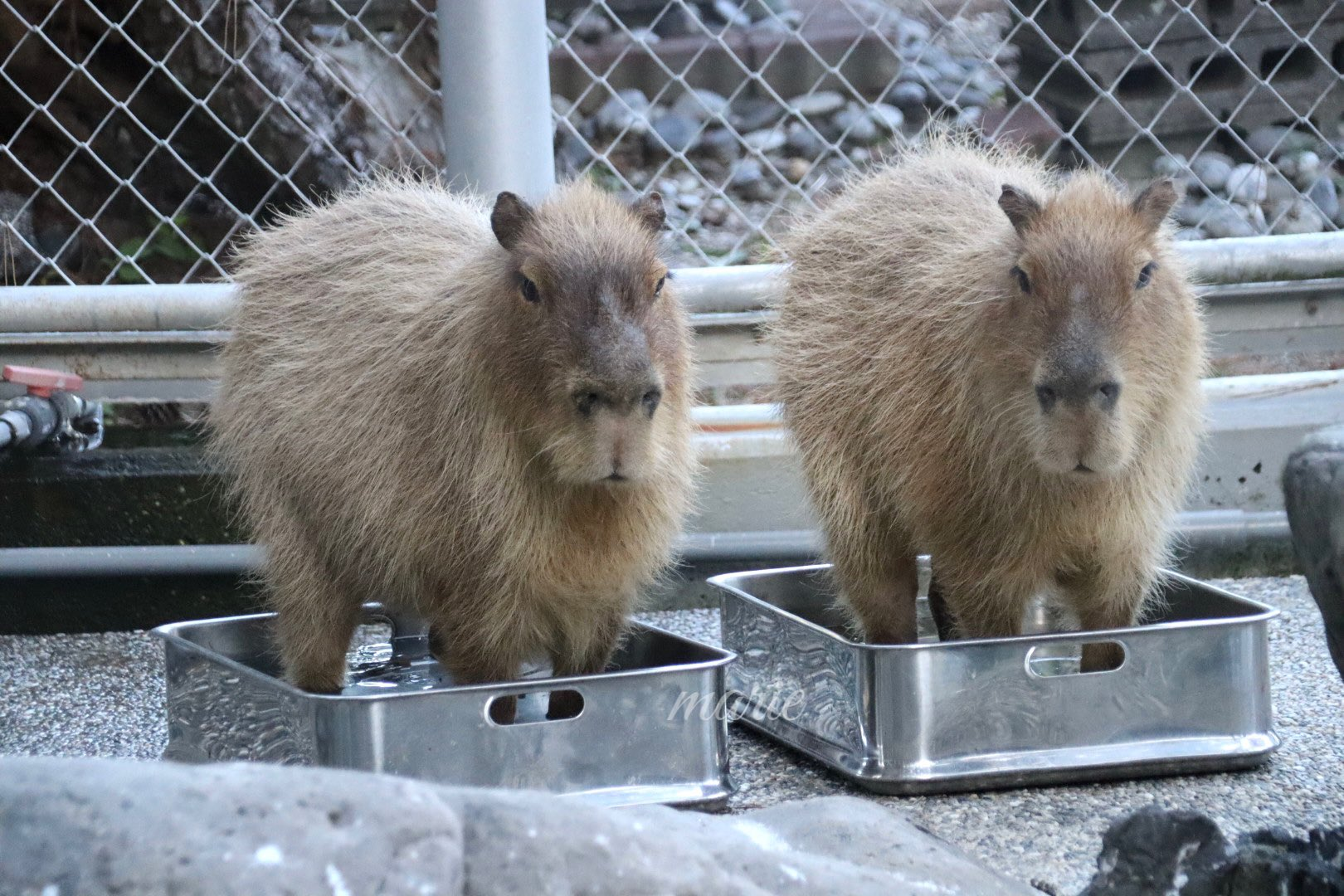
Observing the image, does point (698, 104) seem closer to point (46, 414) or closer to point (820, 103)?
point (820, 103)

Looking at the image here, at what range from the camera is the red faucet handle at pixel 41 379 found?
129 inches

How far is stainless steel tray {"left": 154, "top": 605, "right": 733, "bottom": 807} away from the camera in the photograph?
211 cm

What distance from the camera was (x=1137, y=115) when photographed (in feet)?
13.6

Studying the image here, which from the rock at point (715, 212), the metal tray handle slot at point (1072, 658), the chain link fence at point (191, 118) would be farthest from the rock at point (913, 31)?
the metal tray handle slot at point (1072, 658)

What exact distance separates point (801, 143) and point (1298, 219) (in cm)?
135

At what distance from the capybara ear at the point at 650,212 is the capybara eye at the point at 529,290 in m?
0.20

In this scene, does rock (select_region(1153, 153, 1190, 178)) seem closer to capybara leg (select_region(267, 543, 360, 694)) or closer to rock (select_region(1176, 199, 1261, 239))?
rock (select_region(1176, 199, 1261, 239))

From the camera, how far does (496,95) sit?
3.08m

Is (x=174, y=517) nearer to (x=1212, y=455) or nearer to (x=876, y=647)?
(x=876, y=647)

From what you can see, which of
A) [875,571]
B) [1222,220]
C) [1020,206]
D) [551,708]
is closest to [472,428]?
[551,708]

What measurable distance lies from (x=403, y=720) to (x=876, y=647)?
2.29 feet

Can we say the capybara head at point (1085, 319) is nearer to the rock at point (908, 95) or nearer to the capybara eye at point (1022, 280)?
the capybara eye at point (1022, 280)

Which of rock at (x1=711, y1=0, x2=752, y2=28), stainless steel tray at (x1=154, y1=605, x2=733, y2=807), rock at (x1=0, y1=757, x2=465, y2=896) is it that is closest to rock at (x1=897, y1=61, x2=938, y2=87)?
rock at (x1=711, y1=0, x2=752, y2=28)

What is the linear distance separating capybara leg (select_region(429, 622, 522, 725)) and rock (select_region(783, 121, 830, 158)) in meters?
2.47
